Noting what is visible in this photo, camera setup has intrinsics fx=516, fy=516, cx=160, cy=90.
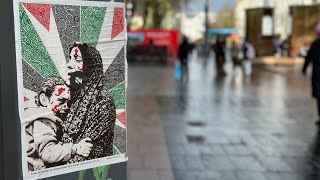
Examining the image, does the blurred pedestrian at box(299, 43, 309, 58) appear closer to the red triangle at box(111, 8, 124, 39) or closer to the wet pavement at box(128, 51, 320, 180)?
the wet pavement at box(128, 51, 320, 180)

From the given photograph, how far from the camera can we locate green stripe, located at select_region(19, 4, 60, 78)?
2.58 m

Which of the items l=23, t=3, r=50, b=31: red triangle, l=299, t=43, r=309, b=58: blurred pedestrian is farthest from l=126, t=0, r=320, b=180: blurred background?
l=299, t=43, r=309, b=58: blurred pedestrian

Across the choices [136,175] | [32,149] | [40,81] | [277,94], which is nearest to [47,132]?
[32,149]

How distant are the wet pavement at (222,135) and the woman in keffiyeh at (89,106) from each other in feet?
8.39

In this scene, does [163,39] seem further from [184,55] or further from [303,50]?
[184,55]

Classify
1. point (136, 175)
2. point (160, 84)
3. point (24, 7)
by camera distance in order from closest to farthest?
point (24, 7)
point (136, 175)
point (160, 84)

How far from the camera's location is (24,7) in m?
2.56

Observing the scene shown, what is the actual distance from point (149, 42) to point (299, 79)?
1677cm

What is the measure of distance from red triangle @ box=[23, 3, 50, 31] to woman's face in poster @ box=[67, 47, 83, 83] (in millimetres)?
207

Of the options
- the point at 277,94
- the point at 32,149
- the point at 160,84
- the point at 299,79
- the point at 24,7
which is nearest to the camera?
the point at 24,7

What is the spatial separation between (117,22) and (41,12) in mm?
474

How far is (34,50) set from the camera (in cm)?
263

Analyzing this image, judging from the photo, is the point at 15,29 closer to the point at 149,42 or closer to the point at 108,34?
the point at 108,34

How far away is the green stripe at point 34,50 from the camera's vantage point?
2.58 m
